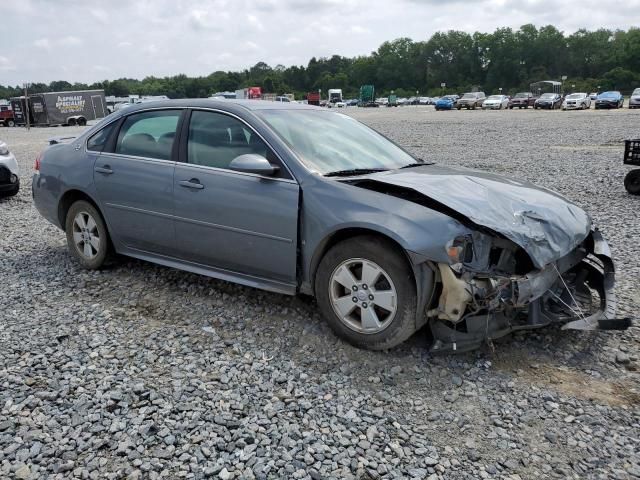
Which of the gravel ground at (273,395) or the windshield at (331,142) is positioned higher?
the windshield at (331,142)

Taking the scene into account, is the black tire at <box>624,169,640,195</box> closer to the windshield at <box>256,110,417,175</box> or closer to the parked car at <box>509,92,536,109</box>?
the windshield at <box>256,110,417,175</box>

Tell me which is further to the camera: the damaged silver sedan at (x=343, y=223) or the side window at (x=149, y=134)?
the side window at (x=149, y=134)

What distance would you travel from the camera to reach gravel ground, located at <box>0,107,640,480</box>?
2693 millimetres

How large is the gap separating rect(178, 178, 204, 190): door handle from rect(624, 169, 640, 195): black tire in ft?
25.0

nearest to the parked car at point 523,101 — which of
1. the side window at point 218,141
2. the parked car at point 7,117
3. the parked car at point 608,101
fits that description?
the parked car at point 608,101

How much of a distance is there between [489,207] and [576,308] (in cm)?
98

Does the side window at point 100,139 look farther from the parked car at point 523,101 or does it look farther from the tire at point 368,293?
the parked car at point 523,101

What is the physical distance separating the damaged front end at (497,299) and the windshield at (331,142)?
1.26m

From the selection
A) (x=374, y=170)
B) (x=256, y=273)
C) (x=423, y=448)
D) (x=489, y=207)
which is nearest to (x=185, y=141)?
(x=256, y=273)

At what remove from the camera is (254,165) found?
3934mm

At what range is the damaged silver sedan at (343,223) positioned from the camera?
11.4 feet

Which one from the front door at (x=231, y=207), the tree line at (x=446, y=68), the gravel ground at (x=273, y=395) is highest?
the tree line at (x=446, y=68)

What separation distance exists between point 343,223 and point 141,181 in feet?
6.93

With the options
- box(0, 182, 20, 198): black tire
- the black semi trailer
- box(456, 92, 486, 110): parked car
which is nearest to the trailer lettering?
the black semi trailer
